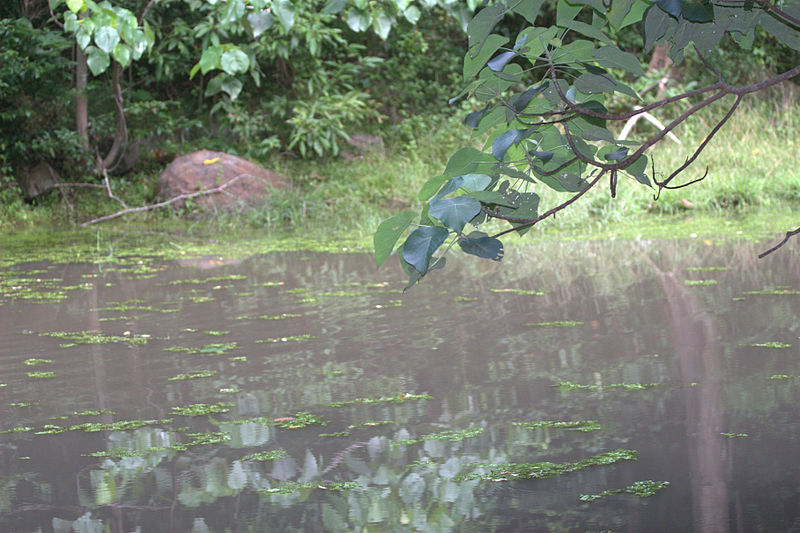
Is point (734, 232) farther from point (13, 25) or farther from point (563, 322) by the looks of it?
point (13, 25)

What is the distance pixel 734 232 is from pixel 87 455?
3.97 m

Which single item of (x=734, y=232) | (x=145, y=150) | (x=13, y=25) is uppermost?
(x=13, y=25)

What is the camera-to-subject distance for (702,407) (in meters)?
1.82

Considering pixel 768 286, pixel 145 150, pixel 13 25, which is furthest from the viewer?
pixel 145 150

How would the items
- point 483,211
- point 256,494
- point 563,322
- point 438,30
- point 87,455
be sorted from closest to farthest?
point 483,211 → point 256,494 → point 87,455 → point 563,322 → point 438,30

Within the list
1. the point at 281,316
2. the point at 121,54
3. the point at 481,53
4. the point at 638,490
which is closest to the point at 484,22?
the point at 481,53

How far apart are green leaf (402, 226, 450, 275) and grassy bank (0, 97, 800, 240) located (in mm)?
4266

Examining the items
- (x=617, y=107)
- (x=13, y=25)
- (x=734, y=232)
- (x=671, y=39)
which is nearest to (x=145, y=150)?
(x=13, y=25)

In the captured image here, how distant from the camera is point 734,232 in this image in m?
4.79

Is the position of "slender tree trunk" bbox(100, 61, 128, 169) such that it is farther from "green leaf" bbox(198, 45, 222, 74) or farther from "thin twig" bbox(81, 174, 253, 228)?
"green leaf" bbox(198, 45, 222, 74)

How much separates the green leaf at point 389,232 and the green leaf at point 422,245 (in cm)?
5

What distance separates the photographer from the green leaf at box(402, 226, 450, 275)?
37.6 inches

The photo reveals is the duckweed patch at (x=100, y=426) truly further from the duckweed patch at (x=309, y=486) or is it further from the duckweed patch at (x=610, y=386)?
the duckweed patch at (x=610, y=386)

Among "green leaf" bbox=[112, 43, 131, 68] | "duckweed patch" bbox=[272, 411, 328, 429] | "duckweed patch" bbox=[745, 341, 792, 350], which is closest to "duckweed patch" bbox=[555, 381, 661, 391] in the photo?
"duckweed patch" bbox=[745, 341, 792, 350]
